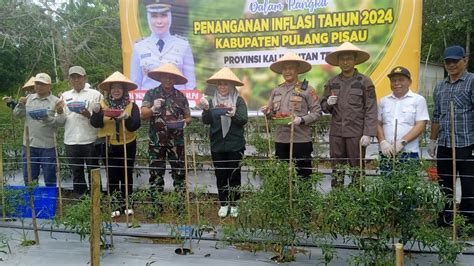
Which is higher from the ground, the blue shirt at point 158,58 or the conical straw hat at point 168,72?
the blue shirt at point 158,58

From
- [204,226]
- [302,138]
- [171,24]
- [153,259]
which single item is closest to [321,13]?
[171,24]

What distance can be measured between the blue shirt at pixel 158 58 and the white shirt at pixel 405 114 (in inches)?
134

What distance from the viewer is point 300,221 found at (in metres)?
3.09

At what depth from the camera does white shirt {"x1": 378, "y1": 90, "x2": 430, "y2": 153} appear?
3588 mm

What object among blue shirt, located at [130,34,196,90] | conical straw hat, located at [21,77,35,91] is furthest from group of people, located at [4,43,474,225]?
blue shirt, located at [130,34,196,90]

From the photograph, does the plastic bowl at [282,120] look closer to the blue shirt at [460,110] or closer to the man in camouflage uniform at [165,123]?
the man in camouflage uniform at [165,123]

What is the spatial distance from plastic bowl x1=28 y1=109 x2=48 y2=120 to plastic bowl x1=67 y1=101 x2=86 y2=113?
0.28 metres

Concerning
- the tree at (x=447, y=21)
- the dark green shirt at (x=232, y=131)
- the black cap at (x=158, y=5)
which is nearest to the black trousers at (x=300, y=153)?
the dark green shirt at (x=232, y=131)

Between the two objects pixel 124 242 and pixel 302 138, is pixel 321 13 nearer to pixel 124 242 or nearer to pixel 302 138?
pixel 302 138

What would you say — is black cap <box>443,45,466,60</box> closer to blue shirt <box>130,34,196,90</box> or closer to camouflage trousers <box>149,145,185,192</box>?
camouflage trousers <box>149,145,185,192</box>

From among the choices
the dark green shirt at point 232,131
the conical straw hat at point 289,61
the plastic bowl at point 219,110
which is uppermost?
the conical straw hat at point 289,61

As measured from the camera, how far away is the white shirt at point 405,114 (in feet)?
11.8

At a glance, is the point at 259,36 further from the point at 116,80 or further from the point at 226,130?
the point at 116,80

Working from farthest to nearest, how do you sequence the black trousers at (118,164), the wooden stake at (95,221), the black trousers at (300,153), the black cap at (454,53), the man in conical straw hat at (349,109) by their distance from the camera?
the black trousers at (118,164)
the black trousers at (300,153)
the man in conical straw hat at (349,109)
the black cap at (454,53)
the wooden stake at (95,221)
